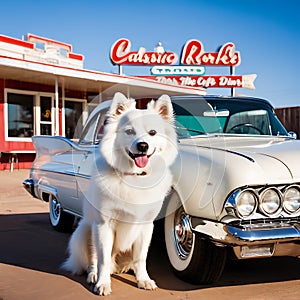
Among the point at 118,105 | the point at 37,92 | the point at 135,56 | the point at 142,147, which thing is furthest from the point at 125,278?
the point at 135,56

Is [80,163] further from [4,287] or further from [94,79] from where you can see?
[94,79]

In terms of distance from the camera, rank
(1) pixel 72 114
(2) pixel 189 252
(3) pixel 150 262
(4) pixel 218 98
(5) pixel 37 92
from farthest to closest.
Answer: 1. (1) pixel 72 114
2. (5) pixel 37 92
3. (4) pixel 218 98
4. (3) pixel 150 262
5. (2) pixel 189 252

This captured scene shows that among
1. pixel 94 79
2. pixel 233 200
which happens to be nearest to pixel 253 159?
pixel 233 200

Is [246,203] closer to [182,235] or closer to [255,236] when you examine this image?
[255,236]

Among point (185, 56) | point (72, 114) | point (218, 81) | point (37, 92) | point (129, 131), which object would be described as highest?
point (185, 56)

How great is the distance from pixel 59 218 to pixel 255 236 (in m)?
3.74

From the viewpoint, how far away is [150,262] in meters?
4.46

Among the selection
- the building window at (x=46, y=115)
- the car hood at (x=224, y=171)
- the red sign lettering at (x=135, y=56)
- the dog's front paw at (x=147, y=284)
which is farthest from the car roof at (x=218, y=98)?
the red sign lettering at (x=135, y=56)

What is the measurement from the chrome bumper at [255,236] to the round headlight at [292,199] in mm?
107

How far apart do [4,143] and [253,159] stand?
14.1 m

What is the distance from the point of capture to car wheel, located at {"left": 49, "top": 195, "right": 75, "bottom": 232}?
6.02m

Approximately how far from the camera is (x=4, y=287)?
374 cm

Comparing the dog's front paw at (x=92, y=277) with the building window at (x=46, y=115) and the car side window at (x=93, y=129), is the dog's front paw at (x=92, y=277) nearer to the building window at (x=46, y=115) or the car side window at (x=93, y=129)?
the car side window at (x=93, y=129)

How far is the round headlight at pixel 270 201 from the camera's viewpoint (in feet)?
10.2
